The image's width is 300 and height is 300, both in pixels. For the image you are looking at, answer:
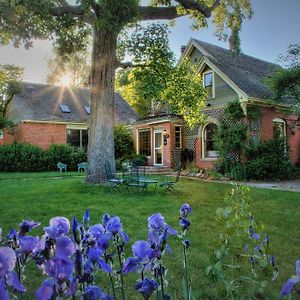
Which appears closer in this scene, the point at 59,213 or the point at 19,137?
the point at 59,213

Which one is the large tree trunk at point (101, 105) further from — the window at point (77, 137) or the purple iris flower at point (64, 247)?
the window at point (77, 137)

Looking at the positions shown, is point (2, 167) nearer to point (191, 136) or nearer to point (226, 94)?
point (191, 136)

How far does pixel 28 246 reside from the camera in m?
1.17

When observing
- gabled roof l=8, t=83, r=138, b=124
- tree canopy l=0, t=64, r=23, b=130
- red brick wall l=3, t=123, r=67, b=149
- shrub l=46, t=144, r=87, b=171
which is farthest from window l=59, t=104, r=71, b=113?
shrub l=46, t=144, r=87, b=171

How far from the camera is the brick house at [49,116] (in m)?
24.7

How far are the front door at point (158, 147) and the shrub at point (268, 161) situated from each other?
6708 millimetres

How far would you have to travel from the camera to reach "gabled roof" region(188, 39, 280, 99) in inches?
690

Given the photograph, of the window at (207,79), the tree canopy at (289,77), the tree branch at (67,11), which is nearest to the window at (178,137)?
the window at (207,79)

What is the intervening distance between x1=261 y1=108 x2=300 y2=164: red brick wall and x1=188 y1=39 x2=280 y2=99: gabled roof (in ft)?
3.31

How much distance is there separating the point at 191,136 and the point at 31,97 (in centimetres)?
1475

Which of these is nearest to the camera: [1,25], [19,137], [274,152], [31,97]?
[1,25]

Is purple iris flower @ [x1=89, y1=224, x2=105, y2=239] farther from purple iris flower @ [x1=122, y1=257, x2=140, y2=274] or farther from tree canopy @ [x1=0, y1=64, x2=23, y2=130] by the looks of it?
tree canopy @ [x1=0, y1=64, x2=23, y2=130]

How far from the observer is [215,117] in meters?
18.2

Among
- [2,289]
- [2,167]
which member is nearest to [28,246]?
[2,289]
